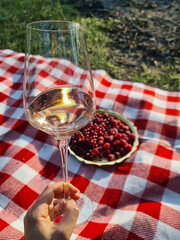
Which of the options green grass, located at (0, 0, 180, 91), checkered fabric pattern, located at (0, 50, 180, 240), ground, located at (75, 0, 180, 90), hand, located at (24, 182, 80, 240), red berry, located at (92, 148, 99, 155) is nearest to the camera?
hand, located at (24, 182, 80, 240)

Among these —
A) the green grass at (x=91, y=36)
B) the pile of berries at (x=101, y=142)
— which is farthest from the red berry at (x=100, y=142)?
the green grass at (x=91, y=36)

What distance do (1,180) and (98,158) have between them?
15.5 inches

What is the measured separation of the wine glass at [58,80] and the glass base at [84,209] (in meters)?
0.25

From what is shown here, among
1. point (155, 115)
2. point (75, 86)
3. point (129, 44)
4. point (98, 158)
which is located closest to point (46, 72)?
point (75, 86)

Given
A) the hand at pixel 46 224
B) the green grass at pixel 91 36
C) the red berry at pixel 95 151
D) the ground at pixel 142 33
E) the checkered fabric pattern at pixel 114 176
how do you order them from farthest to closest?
1. the ground at pixel 142 33
2. the green grass at pixel 91 36
3. the red berry at pixel 95 151
4. the checkered fabric pattern at pixel 114 176
5. the hand at pixel 46 224

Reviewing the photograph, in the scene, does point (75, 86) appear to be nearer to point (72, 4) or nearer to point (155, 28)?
point (155, 28)

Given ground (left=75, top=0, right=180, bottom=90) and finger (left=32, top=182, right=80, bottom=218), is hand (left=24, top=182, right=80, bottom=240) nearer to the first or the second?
finger (left=32, top=182, right=80, bottom=218)

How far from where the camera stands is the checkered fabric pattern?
0.75m

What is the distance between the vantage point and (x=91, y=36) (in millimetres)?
2586

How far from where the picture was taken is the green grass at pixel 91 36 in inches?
81.5

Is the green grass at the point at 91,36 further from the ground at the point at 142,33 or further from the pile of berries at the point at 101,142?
the pile of berries at the point at 101,142

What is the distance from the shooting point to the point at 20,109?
49.4 inches

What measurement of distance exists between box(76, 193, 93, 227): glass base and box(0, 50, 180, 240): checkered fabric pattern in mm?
17

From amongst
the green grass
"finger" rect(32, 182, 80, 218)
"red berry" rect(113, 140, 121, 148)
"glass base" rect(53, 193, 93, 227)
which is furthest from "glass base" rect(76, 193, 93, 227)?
the green grass
